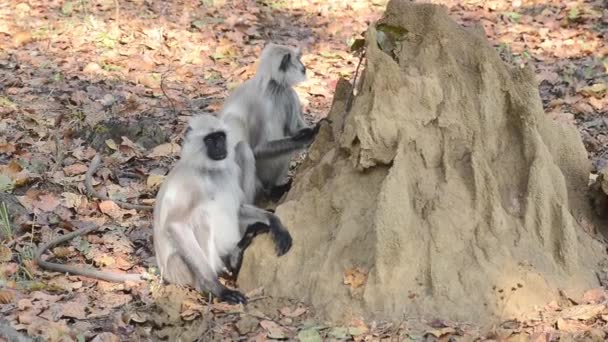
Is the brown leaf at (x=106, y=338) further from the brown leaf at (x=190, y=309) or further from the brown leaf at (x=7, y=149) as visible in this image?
the brown leaf at (x=7, y=149)

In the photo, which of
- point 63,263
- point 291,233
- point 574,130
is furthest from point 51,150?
point 574,130

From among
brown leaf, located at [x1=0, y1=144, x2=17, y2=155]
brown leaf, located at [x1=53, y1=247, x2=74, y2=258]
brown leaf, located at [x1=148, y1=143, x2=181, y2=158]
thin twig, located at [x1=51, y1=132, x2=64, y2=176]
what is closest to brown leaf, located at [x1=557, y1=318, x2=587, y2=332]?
brown leaf, located at [x1=53, y1=247, x2=74, y2=258]

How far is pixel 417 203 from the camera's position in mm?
4777

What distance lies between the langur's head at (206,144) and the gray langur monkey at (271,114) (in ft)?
3.16

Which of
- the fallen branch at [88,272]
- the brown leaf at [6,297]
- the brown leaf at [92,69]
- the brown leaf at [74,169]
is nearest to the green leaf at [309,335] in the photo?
the fallen branch at [88,272]

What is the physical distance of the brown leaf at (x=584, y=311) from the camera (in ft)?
14.1

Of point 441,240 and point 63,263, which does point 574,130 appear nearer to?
point 441,240

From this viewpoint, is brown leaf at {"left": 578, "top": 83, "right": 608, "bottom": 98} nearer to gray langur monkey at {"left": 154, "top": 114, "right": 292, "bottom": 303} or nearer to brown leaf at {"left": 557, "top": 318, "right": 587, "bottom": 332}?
gray langur monkey at {"left": 154, "top": 114, "right": 292, "bottom": 303}

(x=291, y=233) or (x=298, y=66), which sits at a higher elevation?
(x=298, y=66)

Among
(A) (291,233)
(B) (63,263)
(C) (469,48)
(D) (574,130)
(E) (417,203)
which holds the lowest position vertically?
(B) (63,263)

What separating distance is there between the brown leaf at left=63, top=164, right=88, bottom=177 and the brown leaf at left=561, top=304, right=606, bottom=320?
4222 mm

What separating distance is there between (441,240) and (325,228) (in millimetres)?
736

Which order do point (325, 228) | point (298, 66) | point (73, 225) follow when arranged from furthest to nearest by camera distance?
point (298, 66) < point (73, 225) < point (325, 228)

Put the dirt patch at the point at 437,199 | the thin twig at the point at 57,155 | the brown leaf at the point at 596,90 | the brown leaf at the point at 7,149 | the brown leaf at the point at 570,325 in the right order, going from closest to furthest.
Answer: the brown leaf at the point at 570,325
the dirt patch at the point at 437,199
the thin twig at the point at 57,155
the brown leaf at the point at 7,149
the brown leaf at the point at 596,90
